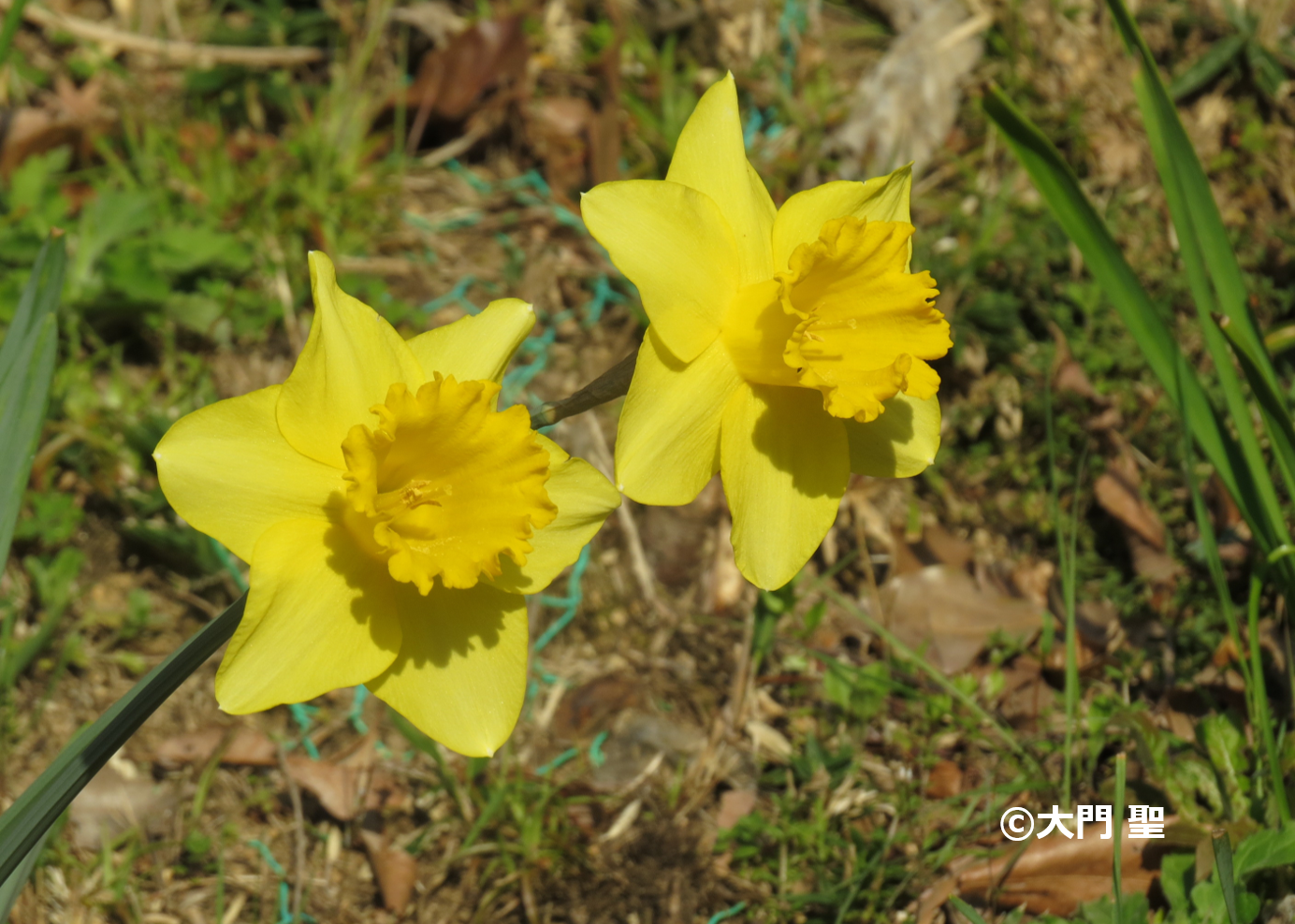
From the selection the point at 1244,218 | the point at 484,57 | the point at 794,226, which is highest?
the point at 484,57

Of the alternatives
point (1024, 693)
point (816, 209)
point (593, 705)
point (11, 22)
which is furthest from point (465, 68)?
point (1024, 693)

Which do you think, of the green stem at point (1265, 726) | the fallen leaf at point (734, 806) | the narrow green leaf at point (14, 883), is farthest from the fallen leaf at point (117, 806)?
the green stem at point (1265, 726)

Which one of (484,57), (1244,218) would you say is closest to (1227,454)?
(1244,218)

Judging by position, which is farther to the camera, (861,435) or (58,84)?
(58,84)

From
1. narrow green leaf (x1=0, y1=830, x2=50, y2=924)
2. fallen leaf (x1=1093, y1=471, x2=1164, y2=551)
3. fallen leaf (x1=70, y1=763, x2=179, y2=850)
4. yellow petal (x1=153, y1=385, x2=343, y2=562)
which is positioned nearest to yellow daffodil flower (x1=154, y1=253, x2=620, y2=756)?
yellow petal (x1=153, y1=385, x2=343, y2=562)

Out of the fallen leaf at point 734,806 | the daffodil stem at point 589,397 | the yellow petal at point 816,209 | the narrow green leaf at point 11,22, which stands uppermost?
the narrow green leaf at point 11,22

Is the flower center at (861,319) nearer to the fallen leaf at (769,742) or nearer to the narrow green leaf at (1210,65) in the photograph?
the fallen leaf at (769,742)

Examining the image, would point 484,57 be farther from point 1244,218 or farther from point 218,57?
point 1244,218
